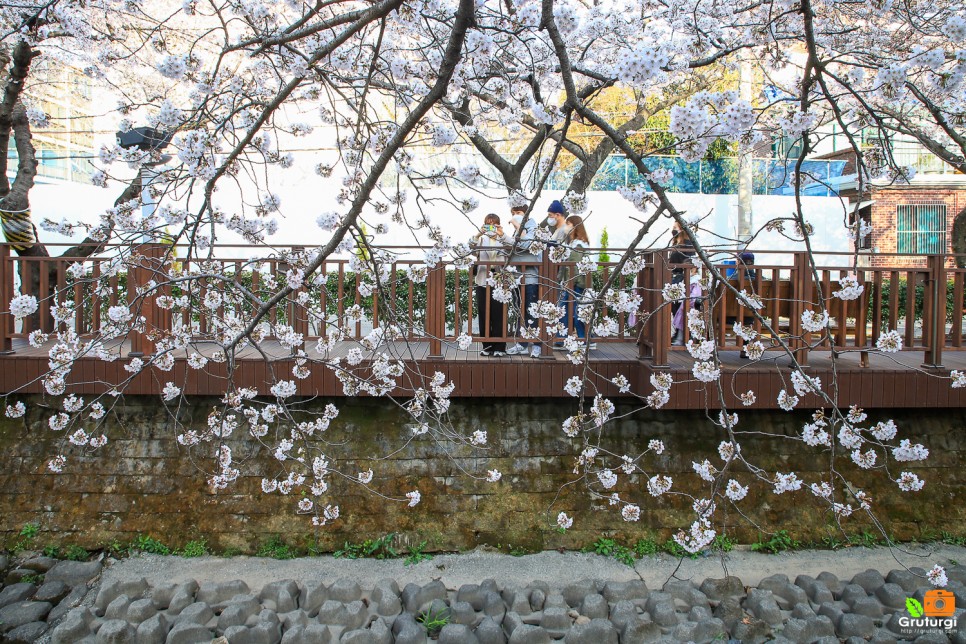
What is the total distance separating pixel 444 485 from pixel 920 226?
13950 millimetres

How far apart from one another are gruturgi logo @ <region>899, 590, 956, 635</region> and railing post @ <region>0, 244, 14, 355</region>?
274 inches

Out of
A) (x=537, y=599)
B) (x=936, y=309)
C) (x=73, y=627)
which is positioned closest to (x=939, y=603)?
(x=936, y=309)

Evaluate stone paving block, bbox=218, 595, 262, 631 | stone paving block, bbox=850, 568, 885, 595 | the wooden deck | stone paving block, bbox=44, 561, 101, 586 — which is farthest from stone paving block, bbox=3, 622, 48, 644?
stone paving block, bbox=850, 568, 885, 595

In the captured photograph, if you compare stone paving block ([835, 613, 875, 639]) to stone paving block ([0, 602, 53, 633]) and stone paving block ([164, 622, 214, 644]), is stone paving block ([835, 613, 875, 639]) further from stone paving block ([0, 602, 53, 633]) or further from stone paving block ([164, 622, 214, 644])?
stone paving block ([0, 602, 53, 633])

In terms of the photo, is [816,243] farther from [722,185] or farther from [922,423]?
[922,423]

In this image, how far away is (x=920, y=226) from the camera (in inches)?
575

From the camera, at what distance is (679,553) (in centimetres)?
521

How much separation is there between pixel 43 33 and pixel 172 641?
4416mm

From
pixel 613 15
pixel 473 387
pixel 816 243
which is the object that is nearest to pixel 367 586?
pixel 473 387

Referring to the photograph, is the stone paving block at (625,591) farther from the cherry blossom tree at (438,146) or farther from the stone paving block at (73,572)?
the stone paving block at (73,572)

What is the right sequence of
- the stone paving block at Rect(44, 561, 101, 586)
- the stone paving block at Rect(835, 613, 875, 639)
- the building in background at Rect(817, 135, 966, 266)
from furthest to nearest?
the building in background at Rect(817, 135, 966, 266) < the stone paving block at Rect(44, 561, 101, 586) < the stone paving block at Rect(835, 613, 875, 639)

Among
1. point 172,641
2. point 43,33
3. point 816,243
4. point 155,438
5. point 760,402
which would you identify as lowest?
point 172,641

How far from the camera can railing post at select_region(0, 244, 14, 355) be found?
5.23 meters

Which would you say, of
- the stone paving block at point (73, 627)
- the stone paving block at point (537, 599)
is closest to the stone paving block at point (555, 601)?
the stone paving block at point (537, 599)
